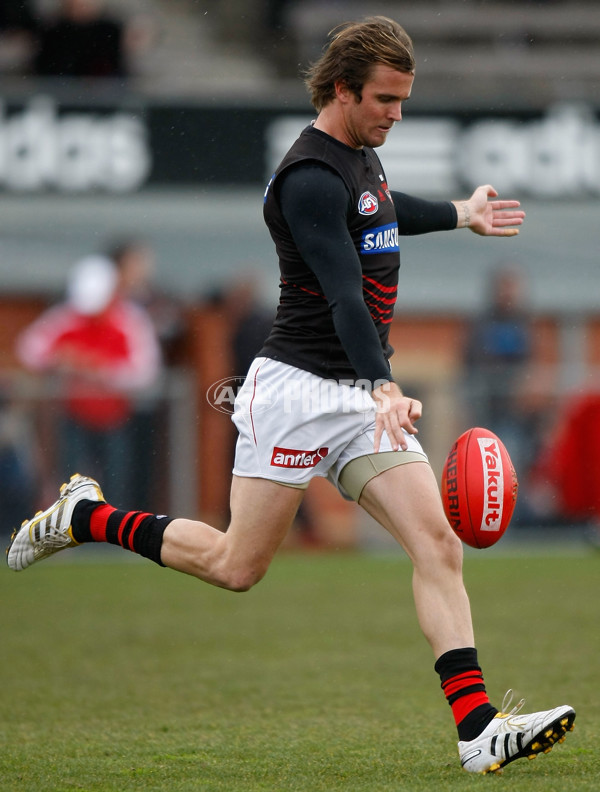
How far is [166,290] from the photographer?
12.1 meters

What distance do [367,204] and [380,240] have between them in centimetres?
14

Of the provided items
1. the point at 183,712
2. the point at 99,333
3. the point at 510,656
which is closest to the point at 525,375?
the point at 99,333

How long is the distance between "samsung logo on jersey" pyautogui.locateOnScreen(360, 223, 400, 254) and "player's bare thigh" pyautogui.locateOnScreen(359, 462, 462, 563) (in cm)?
71

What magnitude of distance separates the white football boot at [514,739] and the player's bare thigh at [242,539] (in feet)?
3.03

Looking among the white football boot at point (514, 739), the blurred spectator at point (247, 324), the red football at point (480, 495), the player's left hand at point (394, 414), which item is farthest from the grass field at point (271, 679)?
the blurred spectator at point (247, 324)

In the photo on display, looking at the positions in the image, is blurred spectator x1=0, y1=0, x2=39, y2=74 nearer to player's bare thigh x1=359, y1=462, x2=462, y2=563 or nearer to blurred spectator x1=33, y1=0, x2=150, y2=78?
blurred spectator x1=33, y1=0, x2=150, y2=78

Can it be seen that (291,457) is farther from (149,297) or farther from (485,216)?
(149,297)

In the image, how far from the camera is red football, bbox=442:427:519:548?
4.37 meters

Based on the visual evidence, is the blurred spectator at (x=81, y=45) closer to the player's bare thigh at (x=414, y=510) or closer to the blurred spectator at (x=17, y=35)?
the blurred spectator at (x=17, y=35)

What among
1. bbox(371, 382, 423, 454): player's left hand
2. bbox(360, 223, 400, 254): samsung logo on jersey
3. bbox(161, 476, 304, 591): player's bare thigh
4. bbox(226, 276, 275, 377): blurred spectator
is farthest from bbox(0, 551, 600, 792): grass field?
bbox(226, 276, 275, 377): blurred spectator

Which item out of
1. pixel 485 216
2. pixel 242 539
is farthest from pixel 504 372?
pixel 242 539

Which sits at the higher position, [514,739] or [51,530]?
[51,530]

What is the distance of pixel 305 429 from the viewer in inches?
169

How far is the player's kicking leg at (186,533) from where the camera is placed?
434 centimetres
